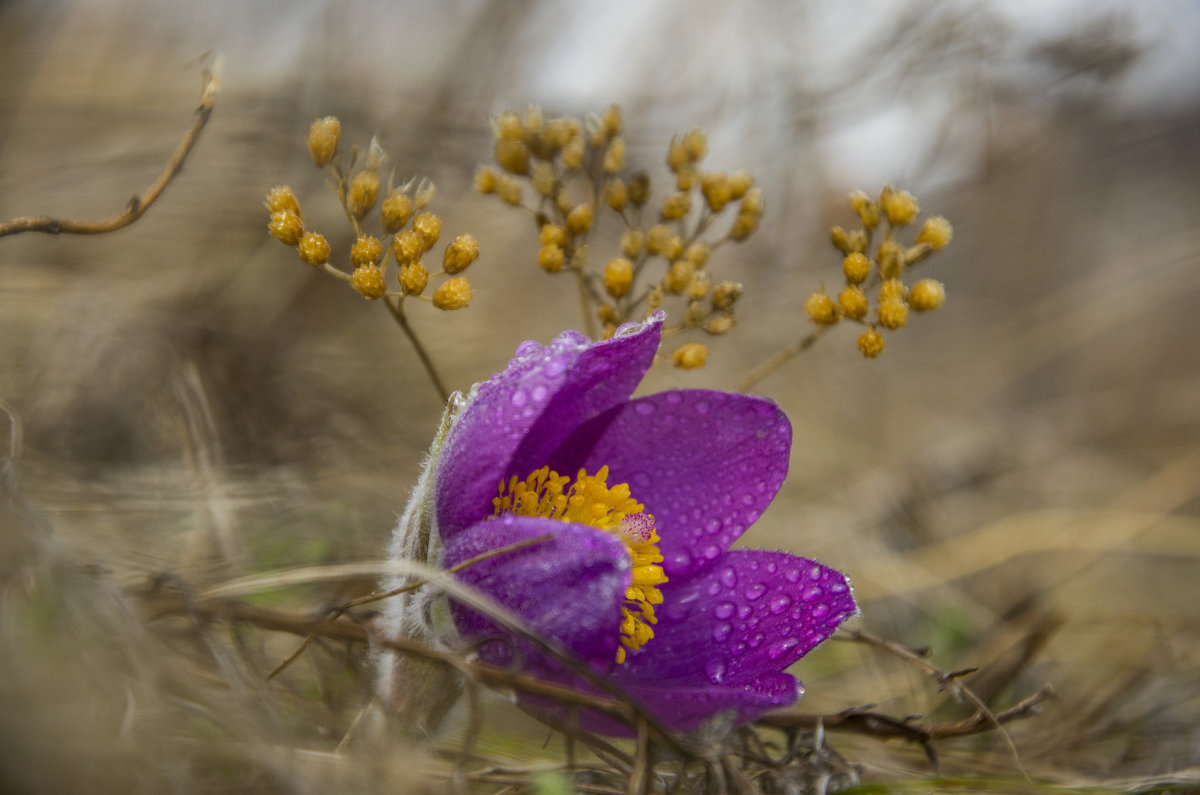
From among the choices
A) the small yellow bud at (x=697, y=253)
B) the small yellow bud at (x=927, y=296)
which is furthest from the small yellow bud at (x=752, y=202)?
the small yellow bud at (x=927, y=296)

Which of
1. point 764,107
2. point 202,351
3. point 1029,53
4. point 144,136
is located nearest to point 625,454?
point 202,351

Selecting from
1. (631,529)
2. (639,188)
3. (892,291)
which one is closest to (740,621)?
(631,529)

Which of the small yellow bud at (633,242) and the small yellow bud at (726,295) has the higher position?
the small yellow bud at (633,242)

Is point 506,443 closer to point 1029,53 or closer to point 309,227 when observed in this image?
point 309,227

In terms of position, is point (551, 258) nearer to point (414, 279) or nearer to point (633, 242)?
point (633, 242)

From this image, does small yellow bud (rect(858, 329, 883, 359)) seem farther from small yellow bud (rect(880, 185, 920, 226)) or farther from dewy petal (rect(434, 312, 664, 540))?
dewy petal (rect(434, 312, 664, 540))

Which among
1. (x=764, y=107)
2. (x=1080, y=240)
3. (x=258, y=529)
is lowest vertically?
(x=258, y=529)

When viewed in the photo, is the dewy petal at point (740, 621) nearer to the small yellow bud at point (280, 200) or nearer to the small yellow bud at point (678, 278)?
the small yellow bud at point (678, 278)
